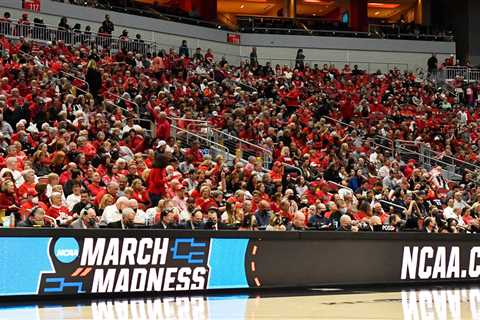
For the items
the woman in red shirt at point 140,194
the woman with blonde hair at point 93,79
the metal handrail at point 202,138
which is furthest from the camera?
the woman with blonde hair at point 93,79

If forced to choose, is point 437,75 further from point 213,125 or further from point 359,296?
point 359,296

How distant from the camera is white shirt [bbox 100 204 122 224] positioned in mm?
15508

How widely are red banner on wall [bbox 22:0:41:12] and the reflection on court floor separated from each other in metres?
24.1

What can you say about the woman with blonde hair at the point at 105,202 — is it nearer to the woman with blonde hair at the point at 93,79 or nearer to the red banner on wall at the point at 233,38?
the woman with blonde hair at the point at 93,79

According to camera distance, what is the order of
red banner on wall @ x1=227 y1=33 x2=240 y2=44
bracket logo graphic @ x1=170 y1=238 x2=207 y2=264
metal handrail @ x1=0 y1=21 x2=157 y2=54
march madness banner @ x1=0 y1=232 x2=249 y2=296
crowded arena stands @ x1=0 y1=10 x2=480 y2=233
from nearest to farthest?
march madness banner @ x1=0 y1=232 x2=249 y2=296 < bracket logo graphic @ x1=170 y1=238 x2=207 y2=264 < crowded arena stands @ x1=0 y1=10 x2=480 y2=233 < metal handrail @ x1=0 y1=21 x2=157 y2=54 < red banner on wall @ x1=227 y1=33 x2=240 y2=44

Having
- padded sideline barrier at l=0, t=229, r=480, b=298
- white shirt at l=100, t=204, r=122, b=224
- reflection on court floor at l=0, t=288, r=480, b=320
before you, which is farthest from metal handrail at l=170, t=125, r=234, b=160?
reflection on court floor at l=0, t=288, r=480, b=320

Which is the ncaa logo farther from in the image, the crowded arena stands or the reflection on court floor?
the reflection on court floor

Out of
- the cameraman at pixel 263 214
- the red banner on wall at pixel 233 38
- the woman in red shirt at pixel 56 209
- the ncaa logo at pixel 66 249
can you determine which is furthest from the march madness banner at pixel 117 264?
the red banner on wall at pixel 233 38

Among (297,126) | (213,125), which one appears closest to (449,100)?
(297,126)

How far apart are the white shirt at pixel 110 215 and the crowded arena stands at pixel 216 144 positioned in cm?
3

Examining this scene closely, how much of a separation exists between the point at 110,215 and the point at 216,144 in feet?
32.3

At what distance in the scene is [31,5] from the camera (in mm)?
36781

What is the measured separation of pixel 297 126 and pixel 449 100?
48.1 ft

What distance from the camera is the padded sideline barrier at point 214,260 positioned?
13.9m
